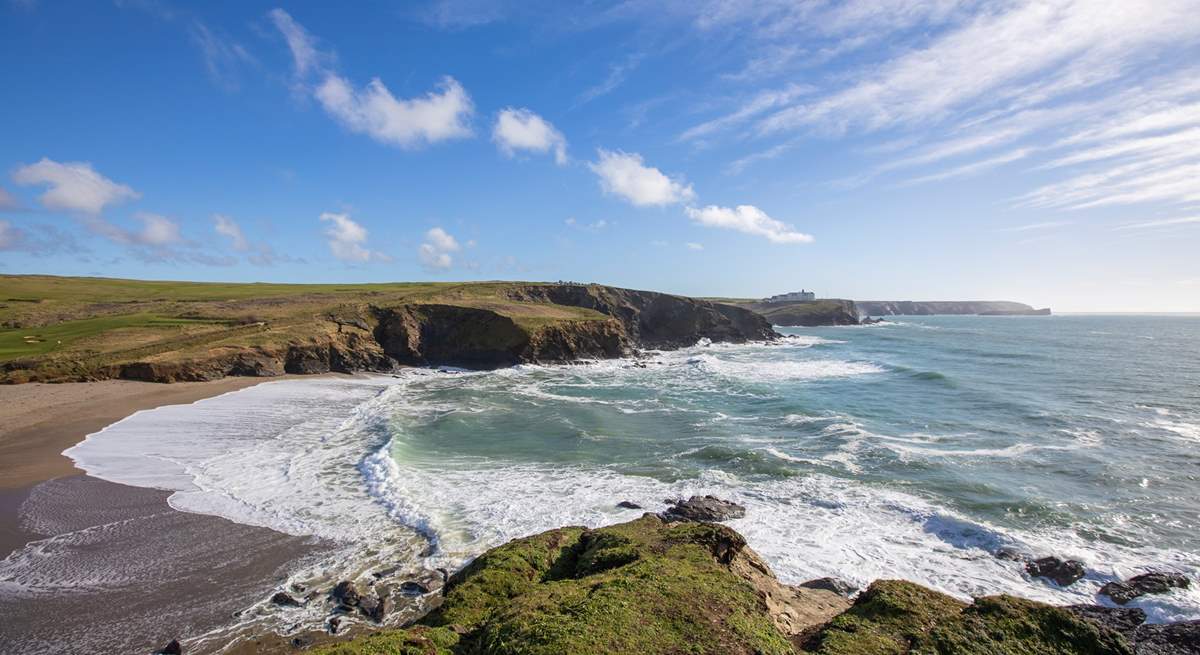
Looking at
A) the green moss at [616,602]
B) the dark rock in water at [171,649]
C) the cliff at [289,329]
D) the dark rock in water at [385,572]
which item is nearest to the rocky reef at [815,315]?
the cliff at [289,329]

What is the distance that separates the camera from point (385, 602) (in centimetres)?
974

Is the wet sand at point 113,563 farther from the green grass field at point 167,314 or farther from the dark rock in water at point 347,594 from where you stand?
the green grass field at point 167,314

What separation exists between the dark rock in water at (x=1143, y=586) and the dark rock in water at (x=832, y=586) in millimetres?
5338

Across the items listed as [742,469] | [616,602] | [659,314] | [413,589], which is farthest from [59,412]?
[659,314]

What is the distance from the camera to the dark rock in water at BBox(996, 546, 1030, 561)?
12.3m

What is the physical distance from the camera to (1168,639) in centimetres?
747

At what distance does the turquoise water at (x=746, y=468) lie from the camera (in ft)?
41.1

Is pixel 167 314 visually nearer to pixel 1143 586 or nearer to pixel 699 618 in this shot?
pixel 699 618

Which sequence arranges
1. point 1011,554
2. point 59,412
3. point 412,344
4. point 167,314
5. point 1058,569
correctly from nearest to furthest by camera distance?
1. point 1058,569
2. point 1011,554
3. point 59,412
4. point 167,314
5. point 412,344

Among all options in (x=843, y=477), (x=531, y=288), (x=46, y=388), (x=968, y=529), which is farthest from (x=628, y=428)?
(x=531, y=288)

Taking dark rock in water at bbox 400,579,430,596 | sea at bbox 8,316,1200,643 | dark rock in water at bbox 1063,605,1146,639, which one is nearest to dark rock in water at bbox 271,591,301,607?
sea at bbox 8,316,1200,643

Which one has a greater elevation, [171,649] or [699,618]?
[699,618]

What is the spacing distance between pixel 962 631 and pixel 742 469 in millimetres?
12392

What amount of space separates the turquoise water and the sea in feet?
0.31
